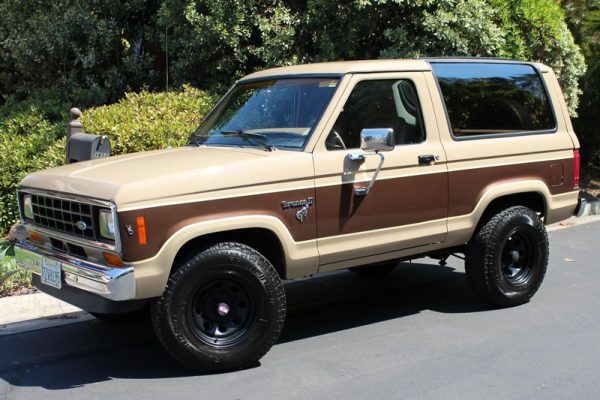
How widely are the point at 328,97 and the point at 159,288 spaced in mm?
A: 1876

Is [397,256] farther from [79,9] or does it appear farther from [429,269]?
[79,9]

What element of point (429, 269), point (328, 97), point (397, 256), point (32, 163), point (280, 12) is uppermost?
point (280, 12)

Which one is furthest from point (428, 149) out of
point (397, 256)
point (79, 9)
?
point (79, 9)

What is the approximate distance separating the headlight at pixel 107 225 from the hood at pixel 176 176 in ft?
0.33

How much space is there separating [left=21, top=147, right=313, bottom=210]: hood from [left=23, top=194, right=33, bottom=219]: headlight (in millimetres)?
116

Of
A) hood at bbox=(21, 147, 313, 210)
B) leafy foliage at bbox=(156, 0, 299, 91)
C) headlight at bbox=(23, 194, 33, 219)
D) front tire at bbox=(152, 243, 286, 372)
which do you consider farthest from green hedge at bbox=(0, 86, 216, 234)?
front tire at bbox=(152, 243, 286, 372)

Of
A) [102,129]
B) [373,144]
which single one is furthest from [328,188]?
[102,129]

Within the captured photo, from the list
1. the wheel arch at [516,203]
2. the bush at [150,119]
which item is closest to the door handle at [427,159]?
the wheel arch at [516,203]

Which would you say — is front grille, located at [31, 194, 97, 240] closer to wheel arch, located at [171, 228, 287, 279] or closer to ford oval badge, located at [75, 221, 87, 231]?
ford oval badge, located at [75, 221, 87, 231]

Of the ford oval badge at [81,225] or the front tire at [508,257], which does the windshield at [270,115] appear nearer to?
the ford oval badge at [81,225]

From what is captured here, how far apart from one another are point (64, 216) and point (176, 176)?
89 cm

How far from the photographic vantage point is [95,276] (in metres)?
4.18

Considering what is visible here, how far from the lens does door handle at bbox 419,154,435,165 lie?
5.29 m

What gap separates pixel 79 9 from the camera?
10867 mm
